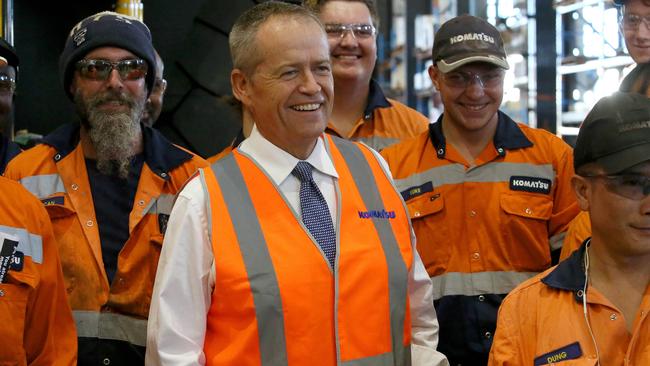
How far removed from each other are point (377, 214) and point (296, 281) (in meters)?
0.30

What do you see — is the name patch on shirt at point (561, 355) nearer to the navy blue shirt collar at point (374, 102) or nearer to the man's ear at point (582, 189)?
the man's ear at point (582, 189)

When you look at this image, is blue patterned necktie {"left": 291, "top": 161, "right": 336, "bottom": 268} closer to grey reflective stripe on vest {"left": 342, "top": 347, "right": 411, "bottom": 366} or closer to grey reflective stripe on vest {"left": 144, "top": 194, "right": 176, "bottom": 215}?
grey reflective stripe on vest {"left": 342, "top": 347, "right": 411, "bottom": 366}

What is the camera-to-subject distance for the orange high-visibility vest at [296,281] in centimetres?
203

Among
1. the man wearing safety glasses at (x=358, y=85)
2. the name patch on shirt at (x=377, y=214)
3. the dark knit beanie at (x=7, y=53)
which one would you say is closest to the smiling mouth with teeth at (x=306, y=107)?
the name patch on shirt at (x=377, y=214)

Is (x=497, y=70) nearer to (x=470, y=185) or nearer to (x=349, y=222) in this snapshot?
(x=470, y=185)

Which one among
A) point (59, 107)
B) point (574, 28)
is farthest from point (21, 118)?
point (574, 28)

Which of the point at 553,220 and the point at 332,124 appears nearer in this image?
the point at 553,220

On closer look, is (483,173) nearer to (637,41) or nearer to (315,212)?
(637,41)

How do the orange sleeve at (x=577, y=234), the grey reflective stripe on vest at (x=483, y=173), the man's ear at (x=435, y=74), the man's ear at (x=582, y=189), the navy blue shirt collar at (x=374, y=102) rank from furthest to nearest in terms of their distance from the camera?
the navy blue shirt collar at (x=374, y=102) < the man's ear at (x=435, y=74) < the grey reflective stripe on vest at (x=483, y=173) < the orange sleeve at (x=577, y=234) < the man's ear at (x=582, y=189)

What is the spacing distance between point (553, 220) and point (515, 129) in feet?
1.09

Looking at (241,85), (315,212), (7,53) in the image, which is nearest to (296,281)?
(315,212)

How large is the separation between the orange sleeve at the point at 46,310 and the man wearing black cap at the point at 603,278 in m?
1.12

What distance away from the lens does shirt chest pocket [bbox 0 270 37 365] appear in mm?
2213

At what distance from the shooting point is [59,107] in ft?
14.7
